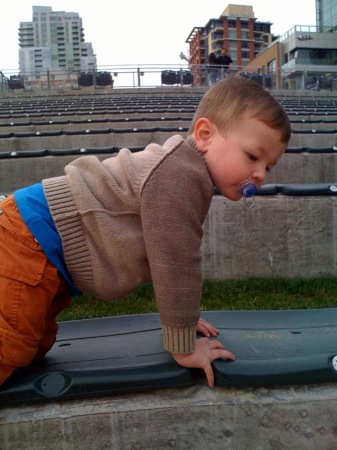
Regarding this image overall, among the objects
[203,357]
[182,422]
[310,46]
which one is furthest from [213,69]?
[310,46]

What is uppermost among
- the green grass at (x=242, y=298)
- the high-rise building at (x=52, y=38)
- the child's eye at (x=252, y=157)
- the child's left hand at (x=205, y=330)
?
the high-rise building at (x=52, y=38)

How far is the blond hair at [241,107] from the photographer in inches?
64.0

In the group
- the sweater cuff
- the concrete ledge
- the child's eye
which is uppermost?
the child's eye

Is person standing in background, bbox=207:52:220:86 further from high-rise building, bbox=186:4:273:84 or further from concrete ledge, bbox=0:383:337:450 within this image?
high-rise building, bbox=186:4:273:84

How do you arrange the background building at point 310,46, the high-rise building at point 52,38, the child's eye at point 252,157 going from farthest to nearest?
the high-rise building at point 52,38 < the background building at point 310,46 < the child's eye at point 252,157

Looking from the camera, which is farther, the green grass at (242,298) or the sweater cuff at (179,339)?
the green grass at (242,298)

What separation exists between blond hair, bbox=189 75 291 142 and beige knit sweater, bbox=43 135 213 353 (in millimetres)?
137

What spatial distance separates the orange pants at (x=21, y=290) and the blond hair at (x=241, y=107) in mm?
732

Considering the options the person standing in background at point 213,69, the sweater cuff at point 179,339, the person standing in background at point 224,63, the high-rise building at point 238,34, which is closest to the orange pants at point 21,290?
the sweater cuff at point 179,339

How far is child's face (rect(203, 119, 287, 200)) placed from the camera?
1.63m

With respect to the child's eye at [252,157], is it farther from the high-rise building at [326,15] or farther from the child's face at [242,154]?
the high-rise building at [326,15]

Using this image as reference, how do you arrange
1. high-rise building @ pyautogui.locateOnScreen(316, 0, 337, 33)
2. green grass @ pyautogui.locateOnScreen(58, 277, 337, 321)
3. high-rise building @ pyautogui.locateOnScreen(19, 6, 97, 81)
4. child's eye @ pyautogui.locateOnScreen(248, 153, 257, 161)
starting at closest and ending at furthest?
child's eye @ pyautogui.locateOnScreen(248, 153, 257, 161) → green grass @ pyautogui.locateOnScreen(58, 277, 337, 321) → high-rise building @ pyautogui.locateOnScreen(316, 0, 337, 33) → high-rise building @ pyautogui.locateOnScreen(19, 6, 97, 81)

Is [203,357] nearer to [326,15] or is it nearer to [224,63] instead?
[224,63]

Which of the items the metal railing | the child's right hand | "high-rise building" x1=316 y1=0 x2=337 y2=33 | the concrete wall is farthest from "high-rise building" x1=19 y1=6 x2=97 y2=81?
the child's right hand
